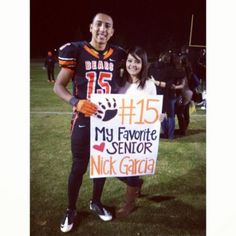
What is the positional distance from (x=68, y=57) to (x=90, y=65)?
12cm

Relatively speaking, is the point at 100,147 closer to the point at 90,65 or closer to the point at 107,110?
the point at 107,110

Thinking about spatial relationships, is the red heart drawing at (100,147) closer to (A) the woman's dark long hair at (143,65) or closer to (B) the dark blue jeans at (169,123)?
(A) the woman's dark long hair at (143,65)

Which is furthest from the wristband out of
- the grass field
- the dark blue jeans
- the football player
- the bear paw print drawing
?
the dark blue jeans

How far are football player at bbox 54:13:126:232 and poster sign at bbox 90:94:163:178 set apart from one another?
0.07 meters

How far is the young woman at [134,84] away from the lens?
1.65 m

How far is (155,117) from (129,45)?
0.44 m

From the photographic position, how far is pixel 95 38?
157 centimetres

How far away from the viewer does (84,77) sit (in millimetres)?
1561

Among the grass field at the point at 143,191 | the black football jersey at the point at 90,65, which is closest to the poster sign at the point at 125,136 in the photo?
the black football jersey at the point at 90,65

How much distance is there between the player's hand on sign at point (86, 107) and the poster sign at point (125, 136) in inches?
2.4

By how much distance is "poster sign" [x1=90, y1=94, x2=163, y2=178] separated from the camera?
1.67m

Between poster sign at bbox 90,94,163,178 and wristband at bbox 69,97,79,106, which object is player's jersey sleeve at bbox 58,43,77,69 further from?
poster sign at bbox 90,94,163,178
